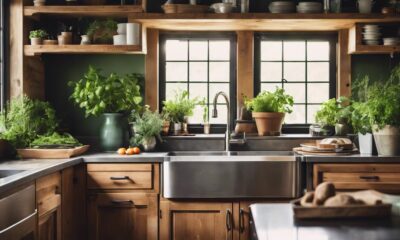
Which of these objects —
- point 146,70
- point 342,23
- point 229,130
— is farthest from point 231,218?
point 342,23

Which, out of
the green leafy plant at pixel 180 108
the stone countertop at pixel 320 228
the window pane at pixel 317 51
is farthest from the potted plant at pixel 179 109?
the stone countertop at pixel 320 228

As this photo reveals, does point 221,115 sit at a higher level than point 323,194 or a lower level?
higher

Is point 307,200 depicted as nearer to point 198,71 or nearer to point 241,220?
point 241,220

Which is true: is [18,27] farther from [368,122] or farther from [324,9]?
[368,122]

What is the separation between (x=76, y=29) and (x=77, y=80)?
43 centimetres

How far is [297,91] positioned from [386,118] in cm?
104

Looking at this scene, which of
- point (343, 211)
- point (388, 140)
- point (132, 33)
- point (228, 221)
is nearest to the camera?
point (343, 211)

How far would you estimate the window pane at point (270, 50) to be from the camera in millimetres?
4707

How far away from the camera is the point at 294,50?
4.72 metres

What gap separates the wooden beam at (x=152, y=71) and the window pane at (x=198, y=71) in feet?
1.06

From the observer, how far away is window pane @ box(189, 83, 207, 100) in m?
4.72

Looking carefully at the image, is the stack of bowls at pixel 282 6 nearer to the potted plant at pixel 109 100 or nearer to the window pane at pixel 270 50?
the window pane at pixel 270 50

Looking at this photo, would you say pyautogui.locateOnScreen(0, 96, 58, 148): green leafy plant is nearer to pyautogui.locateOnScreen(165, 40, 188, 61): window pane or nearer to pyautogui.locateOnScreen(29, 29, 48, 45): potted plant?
pyautogui.locateOnScreen(29, 29, 48, 45): potted plant

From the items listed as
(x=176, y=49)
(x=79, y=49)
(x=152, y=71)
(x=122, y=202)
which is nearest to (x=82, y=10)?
(x=79, y=49)
